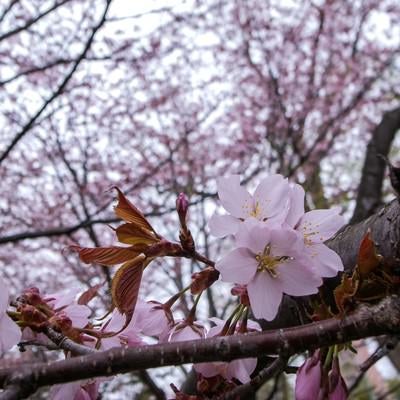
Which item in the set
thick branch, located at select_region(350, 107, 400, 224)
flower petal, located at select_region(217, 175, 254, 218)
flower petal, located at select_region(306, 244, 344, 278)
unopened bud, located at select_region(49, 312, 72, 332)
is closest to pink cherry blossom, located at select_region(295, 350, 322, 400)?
flower petal, located at select_region(306, 244, 344, 278)

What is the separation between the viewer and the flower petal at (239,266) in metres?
0.68

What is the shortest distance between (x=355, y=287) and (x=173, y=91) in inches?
224

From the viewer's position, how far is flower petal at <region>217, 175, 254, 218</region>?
776 millimetres

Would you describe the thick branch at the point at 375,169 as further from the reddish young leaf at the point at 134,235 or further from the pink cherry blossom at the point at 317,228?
the reddish young leaf at the point at 134,235

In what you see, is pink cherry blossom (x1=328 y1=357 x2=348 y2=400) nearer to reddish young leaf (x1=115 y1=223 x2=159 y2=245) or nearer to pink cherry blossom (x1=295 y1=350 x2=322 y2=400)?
pink cherry blossom (x1=295 y1=350 x2=322 y2=400)

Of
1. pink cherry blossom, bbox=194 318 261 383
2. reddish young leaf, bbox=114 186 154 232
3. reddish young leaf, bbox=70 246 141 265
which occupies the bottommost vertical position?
pink cherry blossom, bbox=194 318 261 383

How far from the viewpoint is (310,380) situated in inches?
26.2

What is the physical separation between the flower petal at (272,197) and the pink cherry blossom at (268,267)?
0.07 metres

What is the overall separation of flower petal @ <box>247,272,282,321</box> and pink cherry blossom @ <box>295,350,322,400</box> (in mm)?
82

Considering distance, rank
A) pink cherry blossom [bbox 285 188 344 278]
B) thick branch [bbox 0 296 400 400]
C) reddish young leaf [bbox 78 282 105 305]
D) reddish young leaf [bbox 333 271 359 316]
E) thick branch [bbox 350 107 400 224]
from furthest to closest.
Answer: thick branch [bbox 350 107 400 224] < reddish young leaf [bbox 78 282 105 305] < pink cherry blossom [bbox 285 188 344 278] < reddish young leaf [bbox 333 271 359 316] < thick branch [bbox 0 296 400 400]

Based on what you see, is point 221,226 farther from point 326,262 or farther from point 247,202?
point 326,262

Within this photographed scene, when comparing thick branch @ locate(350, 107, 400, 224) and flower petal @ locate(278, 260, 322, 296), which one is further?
thick branch @ locate(350, 107, 400, 224)

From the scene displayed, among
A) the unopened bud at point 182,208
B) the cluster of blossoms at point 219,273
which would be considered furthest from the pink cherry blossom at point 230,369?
the unopened bud at point 182,208

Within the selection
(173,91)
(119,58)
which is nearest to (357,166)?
(173,91)
